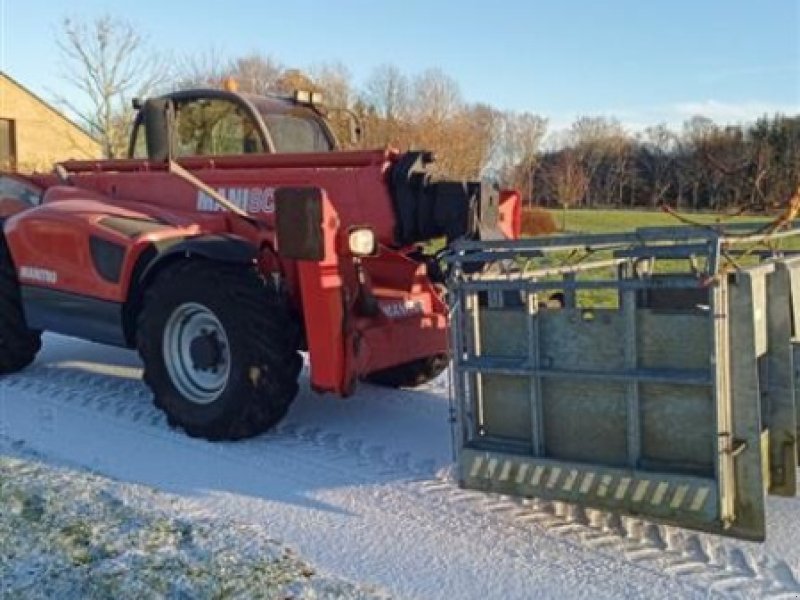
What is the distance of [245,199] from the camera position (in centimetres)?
555

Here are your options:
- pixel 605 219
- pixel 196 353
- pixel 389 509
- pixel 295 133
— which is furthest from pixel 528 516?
pixel 605 219

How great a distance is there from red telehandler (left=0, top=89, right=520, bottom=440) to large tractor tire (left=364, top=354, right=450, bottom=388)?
15mm

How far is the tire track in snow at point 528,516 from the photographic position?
3.27 m

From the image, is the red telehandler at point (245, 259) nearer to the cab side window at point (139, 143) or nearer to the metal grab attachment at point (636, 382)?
the cab side window at point (139, 143)

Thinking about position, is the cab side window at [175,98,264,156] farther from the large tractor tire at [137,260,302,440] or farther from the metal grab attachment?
the metal grab attachment

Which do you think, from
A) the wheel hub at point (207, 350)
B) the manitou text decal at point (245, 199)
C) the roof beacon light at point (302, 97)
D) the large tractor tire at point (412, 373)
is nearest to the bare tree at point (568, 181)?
the roof beacon light at point (302, 97)

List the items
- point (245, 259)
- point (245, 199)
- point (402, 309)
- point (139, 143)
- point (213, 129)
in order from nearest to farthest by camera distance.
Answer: point (245, 259) → point (402, 309) → point (245, 199) → point (213, 129) → point (139, 143)

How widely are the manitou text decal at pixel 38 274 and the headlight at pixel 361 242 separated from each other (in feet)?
7.64

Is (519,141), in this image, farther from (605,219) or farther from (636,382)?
(636,382)

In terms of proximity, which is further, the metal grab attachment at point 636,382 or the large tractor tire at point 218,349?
the large tractor tire at point 218,349

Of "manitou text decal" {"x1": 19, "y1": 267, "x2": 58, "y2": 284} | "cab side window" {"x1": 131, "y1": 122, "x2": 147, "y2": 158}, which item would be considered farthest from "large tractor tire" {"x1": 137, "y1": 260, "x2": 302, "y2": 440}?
"cab side window" {"x1": 131, "y1": 122, "x2": 147, "y2": 158}

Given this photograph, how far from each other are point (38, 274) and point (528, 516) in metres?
3.91

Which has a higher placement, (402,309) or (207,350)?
(402,309)

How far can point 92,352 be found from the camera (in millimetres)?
7500
